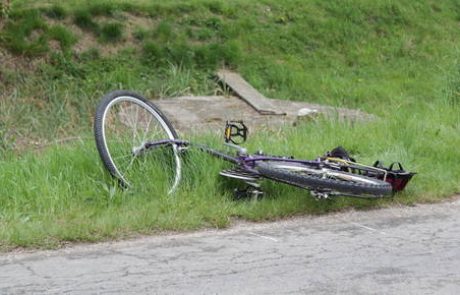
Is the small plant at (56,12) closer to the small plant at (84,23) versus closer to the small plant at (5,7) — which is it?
the small plant at (84,23)

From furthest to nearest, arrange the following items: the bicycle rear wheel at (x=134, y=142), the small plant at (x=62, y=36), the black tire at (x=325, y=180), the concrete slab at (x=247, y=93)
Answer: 1. the small plant at (x=62, y=36)
2. the concrete slab at (x=247, y=93)
3. the bicycle rear wheel at (x=134, y=142)
4. the black tire at (x=325, y=180)

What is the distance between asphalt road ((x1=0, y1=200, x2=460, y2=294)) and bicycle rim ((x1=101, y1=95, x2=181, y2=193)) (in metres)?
0.80

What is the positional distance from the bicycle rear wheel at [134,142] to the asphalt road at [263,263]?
2.69 feet

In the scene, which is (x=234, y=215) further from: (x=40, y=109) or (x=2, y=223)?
(x=40, y=109)

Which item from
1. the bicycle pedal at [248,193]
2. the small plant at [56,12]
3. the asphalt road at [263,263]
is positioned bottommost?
the asphalt road at [263,263]

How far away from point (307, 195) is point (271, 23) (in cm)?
916

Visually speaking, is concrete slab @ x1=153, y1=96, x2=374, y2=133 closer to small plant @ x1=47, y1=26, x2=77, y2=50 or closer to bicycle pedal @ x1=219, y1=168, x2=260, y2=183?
small plant @ x1=47, y1=26, x2=77, y2=50

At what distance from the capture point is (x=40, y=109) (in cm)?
1116

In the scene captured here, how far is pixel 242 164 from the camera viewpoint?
599cm

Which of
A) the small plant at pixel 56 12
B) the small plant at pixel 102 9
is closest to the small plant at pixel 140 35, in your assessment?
the small plant at pixel 102 9

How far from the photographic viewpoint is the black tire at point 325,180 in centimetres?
575

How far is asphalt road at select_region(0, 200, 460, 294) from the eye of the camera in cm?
434

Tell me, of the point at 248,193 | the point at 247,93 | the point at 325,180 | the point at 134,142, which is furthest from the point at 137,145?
the point at 247,93

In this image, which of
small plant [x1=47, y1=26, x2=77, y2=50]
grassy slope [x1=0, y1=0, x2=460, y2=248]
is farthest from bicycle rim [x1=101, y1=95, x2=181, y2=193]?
small plant [x1=47, y1=26, x2=77, y2=50]
